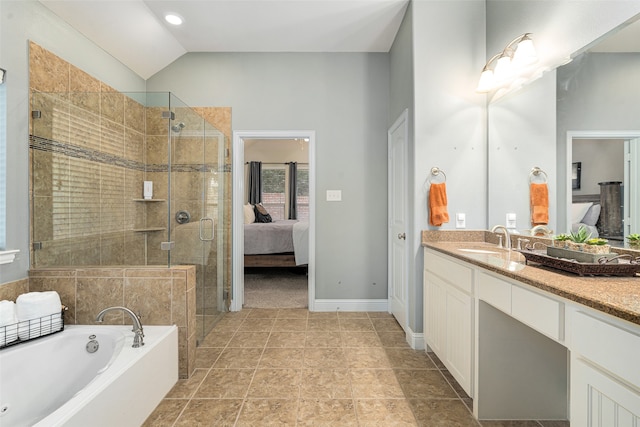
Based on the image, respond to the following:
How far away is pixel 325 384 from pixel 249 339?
2.95ft

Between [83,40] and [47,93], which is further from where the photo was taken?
[83,40]

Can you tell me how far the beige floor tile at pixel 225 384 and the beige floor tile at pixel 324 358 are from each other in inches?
16.5

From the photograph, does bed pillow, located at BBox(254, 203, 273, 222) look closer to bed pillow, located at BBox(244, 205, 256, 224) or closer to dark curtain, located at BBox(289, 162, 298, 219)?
bed pillow, located at BBox(244, 205, 256, 224)

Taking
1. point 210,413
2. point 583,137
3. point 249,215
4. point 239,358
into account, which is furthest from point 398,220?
point 249,215

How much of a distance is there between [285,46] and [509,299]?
9.88 ft

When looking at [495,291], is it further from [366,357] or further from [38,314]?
[38,314]

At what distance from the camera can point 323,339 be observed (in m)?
2.46

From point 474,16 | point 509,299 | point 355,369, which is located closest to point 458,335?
point 509,299

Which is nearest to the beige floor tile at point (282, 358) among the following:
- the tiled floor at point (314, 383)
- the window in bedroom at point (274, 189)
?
the tiled floor at point (314, 383)

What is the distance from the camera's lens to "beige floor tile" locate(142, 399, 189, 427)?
150cm

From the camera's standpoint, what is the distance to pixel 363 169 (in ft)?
10.2

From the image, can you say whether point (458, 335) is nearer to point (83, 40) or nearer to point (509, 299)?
point (509, 299)

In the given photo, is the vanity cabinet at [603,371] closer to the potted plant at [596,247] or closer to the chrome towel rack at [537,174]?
the potted plant at [596,247]

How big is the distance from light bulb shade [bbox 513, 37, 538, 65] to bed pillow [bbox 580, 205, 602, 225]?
1016 millimetres
